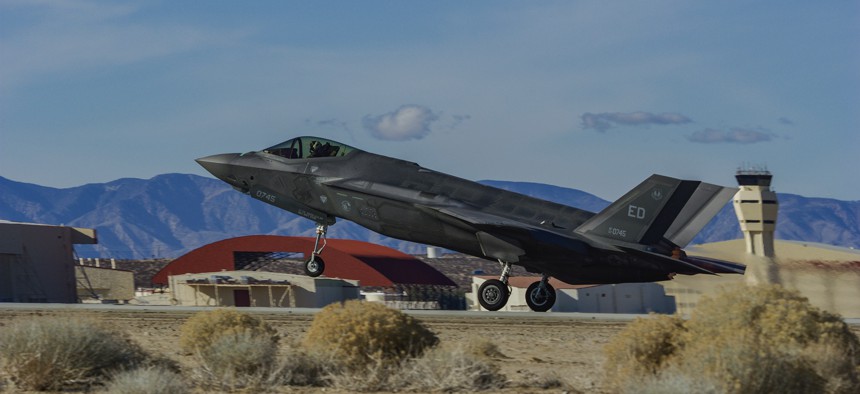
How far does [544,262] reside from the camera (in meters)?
32.1

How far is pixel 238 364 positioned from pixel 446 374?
3177mm

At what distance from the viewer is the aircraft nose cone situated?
116 feet

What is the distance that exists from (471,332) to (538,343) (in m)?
2.28

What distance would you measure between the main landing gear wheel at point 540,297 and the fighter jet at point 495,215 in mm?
39

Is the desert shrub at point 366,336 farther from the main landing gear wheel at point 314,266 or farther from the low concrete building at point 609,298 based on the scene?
the low concrete building at point 609,298

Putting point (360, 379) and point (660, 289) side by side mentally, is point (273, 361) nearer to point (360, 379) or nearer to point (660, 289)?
point (360, 379)

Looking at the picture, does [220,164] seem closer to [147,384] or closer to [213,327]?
[213,327]

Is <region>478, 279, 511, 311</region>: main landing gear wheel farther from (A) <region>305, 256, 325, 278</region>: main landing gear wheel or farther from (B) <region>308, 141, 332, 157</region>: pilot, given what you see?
(B) <region>308, 141, 332, 157</region>: pilot

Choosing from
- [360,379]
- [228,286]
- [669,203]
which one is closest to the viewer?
[360,379]

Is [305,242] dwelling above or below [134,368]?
above

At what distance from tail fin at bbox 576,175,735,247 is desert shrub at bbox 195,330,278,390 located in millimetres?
14610

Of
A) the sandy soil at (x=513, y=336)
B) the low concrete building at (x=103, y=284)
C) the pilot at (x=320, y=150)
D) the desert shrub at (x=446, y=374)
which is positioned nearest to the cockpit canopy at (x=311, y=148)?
the pilot at (x=320, y=150)

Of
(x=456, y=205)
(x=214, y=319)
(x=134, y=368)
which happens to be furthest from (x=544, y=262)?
(x=134, y=368)

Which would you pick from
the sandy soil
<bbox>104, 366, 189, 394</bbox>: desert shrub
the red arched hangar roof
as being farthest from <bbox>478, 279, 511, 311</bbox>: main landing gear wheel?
the red arched hangar roof
